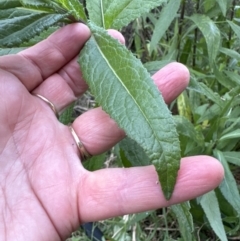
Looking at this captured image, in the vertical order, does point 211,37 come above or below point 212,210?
above

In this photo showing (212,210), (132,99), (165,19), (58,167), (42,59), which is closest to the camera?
(132,99)

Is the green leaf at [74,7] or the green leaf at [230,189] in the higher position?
the green leaf at [74,7]

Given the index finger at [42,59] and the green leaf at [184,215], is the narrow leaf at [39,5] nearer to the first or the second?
the index finger at [42,59]

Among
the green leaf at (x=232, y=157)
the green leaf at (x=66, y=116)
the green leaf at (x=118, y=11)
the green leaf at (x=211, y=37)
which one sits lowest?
the green leaf at (x=232, y=157)

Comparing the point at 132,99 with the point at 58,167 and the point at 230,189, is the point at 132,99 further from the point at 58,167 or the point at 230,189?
the point at 230,189

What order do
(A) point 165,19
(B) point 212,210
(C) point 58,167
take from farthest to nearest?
(A) point 165,19 → (B) point 212,210 → (C) point 58,167

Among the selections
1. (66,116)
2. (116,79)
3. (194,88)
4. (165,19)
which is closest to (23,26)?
(116,79)

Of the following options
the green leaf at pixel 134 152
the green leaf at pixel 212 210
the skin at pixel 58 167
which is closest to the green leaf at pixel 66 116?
the skin at pixel 58 167
